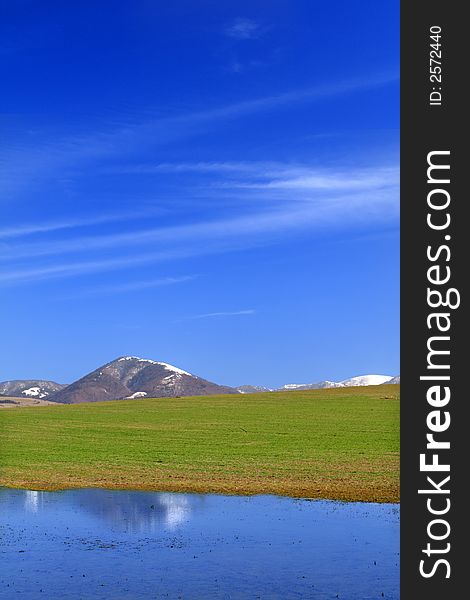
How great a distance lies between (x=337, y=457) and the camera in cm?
5831

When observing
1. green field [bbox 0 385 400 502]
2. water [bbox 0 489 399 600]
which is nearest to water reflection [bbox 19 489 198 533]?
water [bbox 0 489 399 600]

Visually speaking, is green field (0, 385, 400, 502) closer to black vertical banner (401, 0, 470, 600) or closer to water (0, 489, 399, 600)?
water (0, 489, 399, 600)

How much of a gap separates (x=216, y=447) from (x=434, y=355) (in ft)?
169

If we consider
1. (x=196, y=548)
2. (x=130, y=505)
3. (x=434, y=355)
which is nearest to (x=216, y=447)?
(x=130, y=505)

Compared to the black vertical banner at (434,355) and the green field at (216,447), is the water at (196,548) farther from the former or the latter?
the black vertical banner at (434,355)

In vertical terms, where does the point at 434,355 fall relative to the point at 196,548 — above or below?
above

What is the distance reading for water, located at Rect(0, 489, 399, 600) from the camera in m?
24.2

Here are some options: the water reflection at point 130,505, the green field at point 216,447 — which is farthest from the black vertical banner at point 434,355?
the green field at point 216,447

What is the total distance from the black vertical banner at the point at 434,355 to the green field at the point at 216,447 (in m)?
25.2

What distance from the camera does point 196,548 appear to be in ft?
95.9

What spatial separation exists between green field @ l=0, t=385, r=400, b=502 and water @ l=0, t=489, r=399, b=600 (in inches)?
200

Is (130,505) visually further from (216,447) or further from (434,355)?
(216,447)

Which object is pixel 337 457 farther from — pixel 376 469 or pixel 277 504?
pixel 277 504

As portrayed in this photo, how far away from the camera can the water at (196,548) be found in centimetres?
2422
